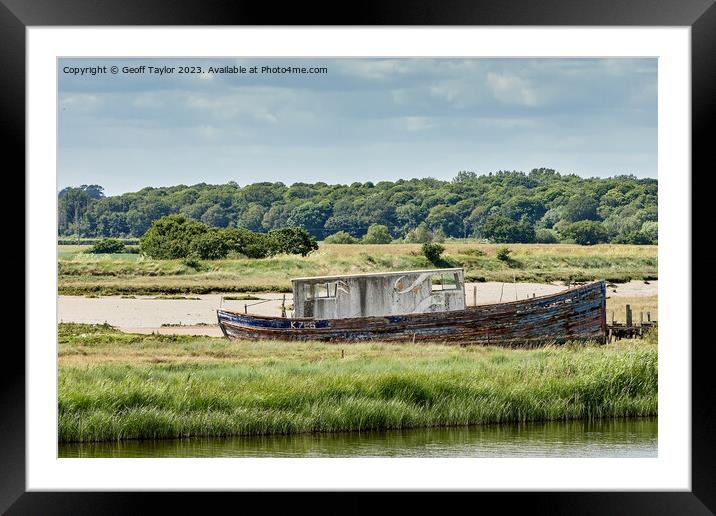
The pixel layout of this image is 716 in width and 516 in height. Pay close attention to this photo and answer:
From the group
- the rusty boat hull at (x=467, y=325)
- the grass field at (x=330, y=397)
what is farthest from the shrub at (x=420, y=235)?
the grass field at (x=330, y=397)

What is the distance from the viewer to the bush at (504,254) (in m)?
19.6

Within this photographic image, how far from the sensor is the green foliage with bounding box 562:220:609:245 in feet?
66.6

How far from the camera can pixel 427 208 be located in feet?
69.1

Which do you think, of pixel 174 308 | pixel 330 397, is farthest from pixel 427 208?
pixel 330 397

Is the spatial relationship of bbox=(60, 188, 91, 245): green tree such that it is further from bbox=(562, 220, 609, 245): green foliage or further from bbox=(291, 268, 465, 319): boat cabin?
bbox=(562, 220, 609, 245): green foliage

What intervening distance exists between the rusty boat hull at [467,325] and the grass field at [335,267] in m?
4.27
